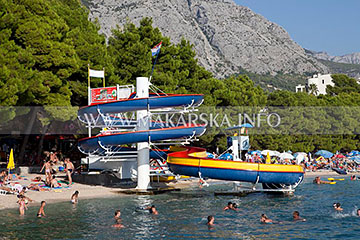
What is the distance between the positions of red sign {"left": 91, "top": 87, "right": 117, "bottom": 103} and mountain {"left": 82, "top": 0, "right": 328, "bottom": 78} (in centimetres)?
12183

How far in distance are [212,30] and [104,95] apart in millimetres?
156848

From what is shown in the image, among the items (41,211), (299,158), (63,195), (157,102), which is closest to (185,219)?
(41,211)

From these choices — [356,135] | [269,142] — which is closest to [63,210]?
[269,142]

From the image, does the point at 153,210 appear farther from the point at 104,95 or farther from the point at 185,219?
the point at 104,95

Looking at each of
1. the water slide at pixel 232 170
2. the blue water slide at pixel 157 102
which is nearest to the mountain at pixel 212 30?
the blue water slide at pixel 157 102

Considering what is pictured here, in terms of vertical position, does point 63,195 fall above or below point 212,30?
below

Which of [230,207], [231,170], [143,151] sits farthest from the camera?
[143,151]

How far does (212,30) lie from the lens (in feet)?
602

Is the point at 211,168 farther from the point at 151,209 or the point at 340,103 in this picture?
the point at 340,103

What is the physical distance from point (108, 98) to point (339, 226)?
1723cm

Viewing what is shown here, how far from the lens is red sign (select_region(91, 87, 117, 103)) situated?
31.0 meters

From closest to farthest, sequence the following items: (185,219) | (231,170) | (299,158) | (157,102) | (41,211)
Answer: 1. (185,219)
2. (41,211)
3. (231,170)
4. (157,102)
5. (299,158)

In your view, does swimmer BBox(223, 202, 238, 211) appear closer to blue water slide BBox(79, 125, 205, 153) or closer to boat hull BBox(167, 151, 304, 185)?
boat hull BBox(167, 151, 304, 185)

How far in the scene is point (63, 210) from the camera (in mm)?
23531
